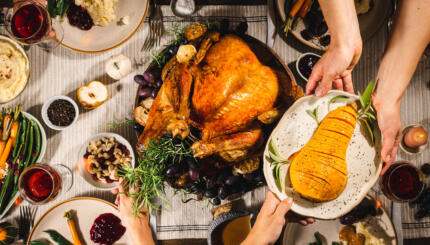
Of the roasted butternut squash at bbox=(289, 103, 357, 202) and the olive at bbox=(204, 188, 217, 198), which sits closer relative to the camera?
the roasted butternut squash at bbox=(289, 103, 357, 202)

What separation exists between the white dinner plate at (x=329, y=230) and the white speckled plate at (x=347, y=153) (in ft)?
0.93

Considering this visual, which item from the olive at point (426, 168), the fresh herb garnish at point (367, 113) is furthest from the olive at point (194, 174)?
the olive at point (426, 168)

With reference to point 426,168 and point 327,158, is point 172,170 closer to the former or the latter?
point 327,158

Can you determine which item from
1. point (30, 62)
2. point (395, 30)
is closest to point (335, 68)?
point (395, 30)

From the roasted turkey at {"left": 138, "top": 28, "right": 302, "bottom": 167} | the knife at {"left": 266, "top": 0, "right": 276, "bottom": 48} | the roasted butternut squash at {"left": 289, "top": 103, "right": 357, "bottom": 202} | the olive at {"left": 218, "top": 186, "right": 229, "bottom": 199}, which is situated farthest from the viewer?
the knife at {"left": 266, "top": 0, "right": 276, "bottom": 48}

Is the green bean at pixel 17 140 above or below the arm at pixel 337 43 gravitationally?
below

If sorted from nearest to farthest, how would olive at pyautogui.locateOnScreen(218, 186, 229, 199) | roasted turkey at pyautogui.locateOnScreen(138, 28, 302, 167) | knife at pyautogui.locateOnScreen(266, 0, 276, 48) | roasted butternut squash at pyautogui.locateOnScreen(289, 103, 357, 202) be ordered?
roasted butternut squash at pyautogui.locateOnScreen(289, 103, 357, 202) < roasted turkey at pyautogui.locateOnScreen(138, 28, 302, 167) < olive at pyautogui.locateOnScreen(218, 186, 229, 199) < knife at pyautogui.locateOnScreen(266, 0, 276, 48)

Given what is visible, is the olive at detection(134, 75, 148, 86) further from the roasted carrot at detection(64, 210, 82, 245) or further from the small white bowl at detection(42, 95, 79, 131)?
the roasted carrot at detection(64, 210, 82, 245)

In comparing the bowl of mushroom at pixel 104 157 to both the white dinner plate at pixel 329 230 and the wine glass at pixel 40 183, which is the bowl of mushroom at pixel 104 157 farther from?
the white dinner plate at pixel 329 230

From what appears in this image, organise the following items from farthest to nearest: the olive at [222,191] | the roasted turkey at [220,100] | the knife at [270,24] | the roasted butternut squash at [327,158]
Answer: the knife at [270,24], the olive at [222,191], the roasted turkey at [220,100], the roasted butternut squash at [327,158]

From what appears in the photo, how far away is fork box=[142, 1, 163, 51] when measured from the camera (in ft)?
4.37

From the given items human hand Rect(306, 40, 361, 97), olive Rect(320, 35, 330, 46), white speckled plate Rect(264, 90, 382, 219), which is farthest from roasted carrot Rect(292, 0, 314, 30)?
white speckled plate Rect(264, 90, 382, 219)

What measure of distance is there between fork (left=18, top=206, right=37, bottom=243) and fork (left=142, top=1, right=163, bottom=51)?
0.90 metres

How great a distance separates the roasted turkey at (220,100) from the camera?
106 centimetres
